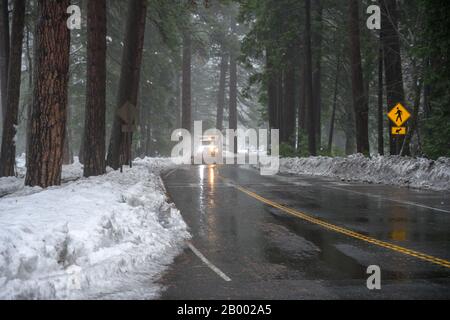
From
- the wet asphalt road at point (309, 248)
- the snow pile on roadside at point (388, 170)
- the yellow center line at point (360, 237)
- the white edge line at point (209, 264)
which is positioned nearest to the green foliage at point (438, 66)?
the snow pile on roadside at point (388, 170)

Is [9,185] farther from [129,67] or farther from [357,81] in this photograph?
[357,81]

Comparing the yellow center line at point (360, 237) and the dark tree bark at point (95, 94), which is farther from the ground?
the dark tree bark at point (95, 94)

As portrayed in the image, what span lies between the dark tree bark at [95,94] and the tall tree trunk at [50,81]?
6.23 metres

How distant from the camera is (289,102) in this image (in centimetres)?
3900

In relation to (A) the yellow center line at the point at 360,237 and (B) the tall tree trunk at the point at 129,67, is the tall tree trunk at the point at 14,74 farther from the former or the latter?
(A) the yellow center line at the point at 360,237

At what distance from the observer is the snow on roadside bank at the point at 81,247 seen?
19.7ft

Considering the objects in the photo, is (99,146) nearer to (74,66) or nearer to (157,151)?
(74,66)

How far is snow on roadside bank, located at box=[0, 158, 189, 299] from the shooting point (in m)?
6.02

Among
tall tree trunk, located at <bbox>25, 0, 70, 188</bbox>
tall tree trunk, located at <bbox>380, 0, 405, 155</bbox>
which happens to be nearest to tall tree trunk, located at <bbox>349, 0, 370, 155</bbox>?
tall tree trunk, located at <bbox>380, 0, 405, 155</bbox>

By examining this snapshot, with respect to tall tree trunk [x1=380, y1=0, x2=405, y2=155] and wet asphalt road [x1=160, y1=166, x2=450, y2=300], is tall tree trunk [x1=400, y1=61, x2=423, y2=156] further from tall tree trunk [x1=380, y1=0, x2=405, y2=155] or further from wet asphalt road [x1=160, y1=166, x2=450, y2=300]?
wet asphalt road [x1=160, y1=166, x2=450, y2=300]

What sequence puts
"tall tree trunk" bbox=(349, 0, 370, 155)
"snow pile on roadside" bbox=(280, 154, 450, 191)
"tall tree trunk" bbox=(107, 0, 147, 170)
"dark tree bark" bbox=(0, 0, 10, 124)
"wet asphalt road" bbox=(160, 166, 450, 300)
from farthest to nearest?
"tall tree trunk" bbox=(349, 0, 370, 155) < "tall tree trunk" bbox=(107, 0, 147, 170) < "dark tree bark" bbox=(0, 0, 10, 124) < "snow pile on roadside" bbox=(280, 154, 450, 191) < "wet asphalt road" bbox=(160, 166, 450, 300)

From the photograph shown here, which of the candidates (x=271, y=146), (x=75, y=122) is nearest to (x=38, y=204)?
(x=271, y=146)

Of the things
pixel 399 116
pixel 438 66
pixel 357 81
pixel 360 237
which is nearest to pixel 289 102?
pixel 357 81

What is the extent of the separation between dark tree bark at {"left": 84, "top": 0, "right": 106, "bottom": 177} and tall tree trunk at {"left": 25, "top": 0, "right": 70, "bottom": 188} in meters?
6.23
